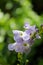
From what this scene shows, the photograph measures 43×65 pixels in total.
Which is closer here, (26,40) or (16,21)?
(26,40)

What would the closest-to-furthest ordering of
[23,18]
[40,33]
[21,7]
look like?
[40,33] < [23,18] < [21,7]

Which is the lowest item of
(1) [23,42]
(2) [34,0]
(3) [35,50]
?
(3) [35,50]

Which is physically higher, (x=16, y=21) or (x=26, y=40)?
(x=26, y=40)

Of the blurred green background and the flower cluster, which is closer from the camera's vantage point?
the flower cluster

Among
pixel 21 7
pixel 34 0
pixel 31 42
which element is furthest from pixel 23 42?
pixel 34 0

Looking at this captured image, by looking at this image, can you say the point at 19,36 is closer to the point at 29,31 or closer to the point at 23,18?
the point at 29,31

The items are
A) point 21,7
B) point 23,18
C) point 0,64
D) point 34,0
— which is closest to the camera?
point 0,64

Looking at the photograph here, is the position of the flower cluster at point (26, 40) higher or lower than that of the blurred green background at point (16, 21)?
higher

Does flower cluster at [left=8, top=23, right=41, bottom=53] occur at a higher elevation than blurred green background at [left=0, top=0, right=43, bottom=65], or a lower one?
higher

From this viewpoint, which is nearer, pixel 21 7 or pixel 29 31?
pixel 29 31

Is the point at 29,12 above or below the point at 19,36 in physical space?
below

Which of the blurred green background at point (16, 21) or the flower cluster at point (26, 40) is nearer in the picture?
the flower cluster at point (26, 40)
